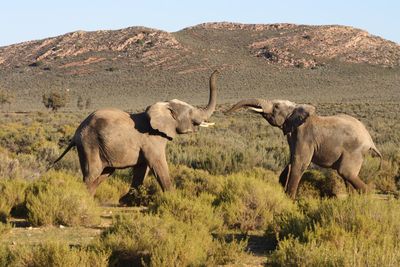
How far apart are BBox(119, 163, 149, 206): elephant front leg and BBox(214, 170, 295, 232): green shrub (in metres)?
2.31

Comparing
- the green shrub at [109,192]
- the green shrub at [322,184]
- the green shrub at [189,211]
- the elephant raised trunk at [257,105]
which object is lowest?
the green shrub at [322,184]

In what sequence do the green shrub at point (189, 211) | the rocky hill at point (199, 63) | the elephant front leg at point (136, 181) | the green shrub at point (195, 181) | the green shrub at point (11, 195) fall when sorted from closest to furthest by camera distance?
the green shrub at point (189, 211) → the green shrub at point (11, 195) → the elephant front leg at point (136, 181) → the green shrub at point (195, 181) → the rocky hill at point (199, 63)

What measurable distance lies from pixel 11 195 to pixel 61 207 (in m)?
1.68

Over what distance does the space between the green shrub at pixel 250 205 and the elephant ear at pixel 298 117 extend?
214 centimetres

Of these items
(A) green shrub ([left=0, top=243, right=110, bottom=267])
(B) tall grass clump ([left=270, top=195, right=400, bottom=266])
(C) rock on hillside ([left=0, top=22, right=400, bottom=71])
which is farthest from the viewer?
(C) rock on hillside ([left=0, top=22, right=400, bottom=71])

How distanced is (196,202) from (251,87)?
75.4m

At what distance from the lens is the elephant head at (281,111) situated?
38.4ft

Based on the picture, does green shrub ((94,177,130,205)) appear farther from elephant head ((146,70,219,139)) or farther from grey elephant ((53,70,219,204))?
elephant head ((146,70,219,139))

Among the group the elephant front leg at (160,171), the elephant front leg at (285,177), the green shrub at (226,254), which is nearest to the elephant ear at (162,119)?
the elephant front leg at (160,171)

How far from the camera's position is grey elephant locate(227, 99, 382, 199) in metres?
11.7

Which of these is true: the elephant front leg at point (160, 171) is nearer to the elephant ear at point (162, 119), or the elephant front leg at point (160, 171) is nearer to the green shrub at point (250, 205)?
the elephant ear at point (162, 119)

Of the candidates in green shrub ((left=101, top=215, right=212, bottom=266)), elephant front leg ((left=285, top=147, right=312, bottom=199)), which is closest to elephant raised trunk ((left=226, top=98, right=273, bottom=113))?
elephant front leg ((left=285, top=147, right=312, bottom=199))

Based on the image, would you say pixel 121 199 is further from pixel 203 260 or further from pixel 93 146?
pixel 203 260

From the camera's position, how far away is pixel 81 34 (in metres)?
115
